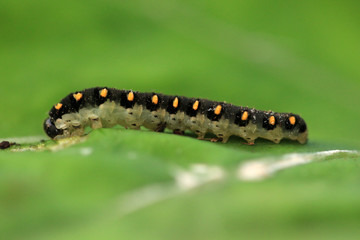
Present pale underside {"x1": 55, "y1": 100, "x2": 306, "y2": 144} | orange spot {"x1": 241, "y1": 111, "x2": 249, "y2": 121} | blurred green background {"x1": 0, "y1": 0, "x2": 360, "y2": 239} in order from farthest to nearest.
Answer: orange spot {"x1": 241, "y1": 111, "x2": 249, "y2": 121}, pale underside {"x1": 55, "y1": 100, "x2": 306, "y2": 144}, blurred green background {"x1": 0, "y1": 0, "x2": 360, "y2": 239}

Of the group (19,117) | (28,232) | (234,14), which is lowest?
(19,117)

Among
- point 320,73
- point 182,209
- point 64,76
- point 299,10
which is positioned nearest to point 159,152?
point 182,209

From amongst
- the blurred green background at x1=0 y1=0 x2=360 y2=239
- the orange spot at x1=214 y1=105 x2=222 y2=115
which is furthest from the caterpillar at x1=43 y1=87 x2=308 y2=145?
the blurred green background at x1=0 y1=0 x2=360 y2=239

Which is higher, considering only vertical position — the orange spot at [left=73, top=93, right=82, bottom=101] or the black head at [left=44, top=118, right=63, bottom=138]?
the orange spot at [left=73, top=93, right=82, bottom=101]

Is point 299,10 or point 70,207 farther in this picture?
point 299,10

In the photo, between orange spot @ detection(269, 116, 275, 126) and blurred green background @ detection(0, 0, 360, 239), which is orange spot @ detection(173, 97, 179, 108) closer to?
blurred green background @ detection(0, 0, 360, 239)

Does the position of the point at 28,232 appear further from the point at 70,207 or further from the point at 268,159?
the point at 268,159

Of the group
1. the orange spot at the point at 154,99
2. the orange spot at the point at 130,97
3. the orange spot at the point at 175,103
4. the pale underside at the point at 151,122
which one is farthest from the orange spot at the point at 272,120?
the orange spot at the point at 130,97
